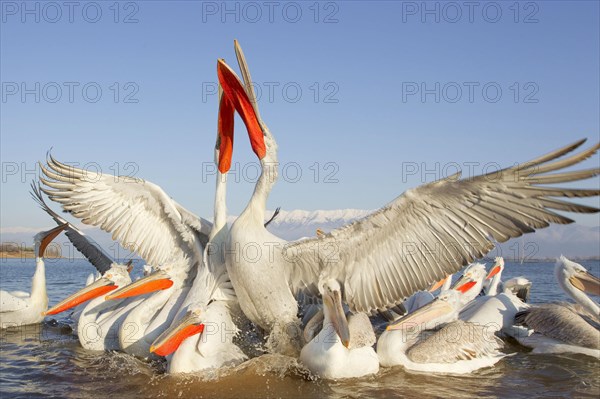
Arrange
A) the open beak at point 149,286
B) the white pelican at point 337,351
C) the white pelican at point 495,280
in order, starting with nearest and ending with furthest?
the white pelican at point 337,351
the open beak at point 149,286
the white pelican at point 495,280

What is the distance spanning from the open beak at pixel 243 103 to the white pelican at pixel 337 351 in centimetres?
144

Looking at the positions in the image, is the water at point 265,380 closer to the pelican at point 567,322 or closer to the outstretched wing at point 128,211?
the pelican at point 567,322

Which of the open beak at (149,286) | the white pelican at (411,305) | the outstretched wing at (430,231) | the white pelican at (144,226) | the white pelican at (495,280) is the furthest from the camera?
the white pelican at (495,280)

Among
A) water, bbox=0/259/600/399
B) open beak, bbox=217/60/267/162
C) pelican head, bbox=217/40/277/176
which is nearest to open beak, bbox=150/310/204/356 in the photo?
water, bbox=0/259/600/399

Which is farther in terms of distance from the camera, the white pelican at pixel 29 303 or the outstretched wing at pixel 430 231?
the white pelican at pixel 29 303

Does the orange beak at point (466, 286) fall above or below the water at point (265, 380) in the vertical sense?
above

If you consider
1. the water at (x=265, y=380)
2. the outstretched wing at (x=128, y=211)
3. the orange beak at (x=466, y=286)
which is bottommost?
the water at (x=265, y=380)

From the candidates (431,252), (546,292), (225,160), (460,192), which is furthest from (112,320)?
(546,292)

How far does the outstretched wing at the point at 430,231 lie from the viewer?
12.4 feet

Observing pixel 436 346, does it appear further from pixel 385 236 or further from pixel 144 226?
pixel 144 226

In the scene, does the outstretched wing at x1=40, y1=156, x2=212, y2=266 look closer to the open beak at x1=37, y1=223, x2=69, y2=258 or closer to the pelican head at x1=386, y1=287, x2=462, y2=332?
the open beak at x1=37, y1=223, x2=69, y2=258

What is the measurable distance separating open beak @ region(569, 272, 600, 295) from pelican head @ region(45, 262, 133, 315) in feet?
16.0

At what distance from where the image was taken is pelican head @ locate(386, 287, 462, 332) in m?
4.97

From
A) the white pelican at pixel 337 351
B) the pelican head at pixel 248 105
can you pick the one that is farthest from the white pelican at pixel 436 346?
the pelican head at pixel 248 105
